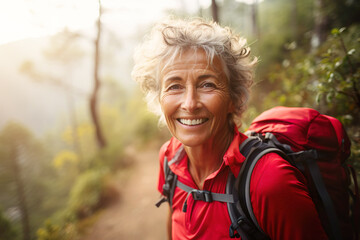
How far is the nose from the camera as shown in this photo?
4.04 feet

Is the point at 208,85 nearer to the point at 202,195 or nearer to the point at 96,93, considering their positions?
the point at 202,195

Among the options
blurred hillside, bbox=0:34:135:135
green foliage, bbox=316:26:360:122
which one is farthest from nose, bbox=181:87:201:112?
blurred hillside, bbox=0:34:135:135

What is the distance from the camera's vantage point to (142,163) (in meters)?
9.03

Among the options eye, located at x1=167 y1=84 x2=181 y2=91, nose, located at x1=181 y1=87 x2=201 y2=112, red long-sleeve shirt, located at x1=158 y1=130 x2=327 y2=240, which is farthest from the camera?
→ eye, located at x1=167 y1=84 x2=181 y2=91

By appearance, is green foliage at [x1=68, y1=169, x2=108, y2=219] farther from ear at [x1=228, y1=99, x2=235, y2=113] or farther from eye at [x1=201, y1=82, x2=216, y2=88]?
eye at [x1=201, y1=82, x2=216, y2=88]

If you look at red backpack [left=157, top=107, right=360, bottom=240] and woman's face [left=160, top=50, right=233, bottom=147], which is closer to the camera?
red backpack [left=157, top=107, right=360, bottom=240]

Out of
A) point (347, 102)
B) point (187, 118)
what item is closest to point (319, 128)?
point (187, 118)

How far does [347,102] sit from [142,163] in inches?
327

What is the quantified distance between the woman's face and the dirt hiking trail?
4.07 metres

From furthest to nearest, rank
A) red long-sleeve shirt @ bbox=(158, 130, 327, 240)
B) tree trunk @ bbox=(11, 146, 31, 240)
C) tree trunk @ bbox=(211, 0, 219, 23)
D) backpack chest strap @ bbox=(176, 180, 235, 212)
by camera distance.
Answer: tree trunk @ bbox=(11, 146, 31, 240)
tree trunk @ bbox=(211, 0, 219, 23)
backpack chest strap @ bbox=(176, 180, 235, 212)
red long-sleeve shirt @ bbox=(158, 130, 327, 240)

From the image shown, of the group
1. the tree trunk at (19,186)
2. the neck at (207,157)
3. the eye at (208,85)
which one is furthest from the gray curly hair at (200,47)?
the tree trunk at (19,186)

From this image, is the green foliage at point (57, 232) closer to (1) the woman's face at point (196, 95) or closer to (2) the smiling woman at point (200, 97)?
(2) the smiling woman at point (200, 97)

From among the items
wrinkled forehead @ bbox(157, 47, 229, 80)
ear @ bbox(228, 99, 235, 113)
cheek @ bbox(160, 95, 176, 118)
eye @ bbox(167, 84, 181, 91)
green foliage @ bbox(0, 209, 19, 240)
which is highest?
wrinkled forehead @ bbox(157, 47, 229, 80)

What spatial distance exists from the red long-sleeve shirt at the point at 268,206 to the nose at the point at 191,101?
38 cm
